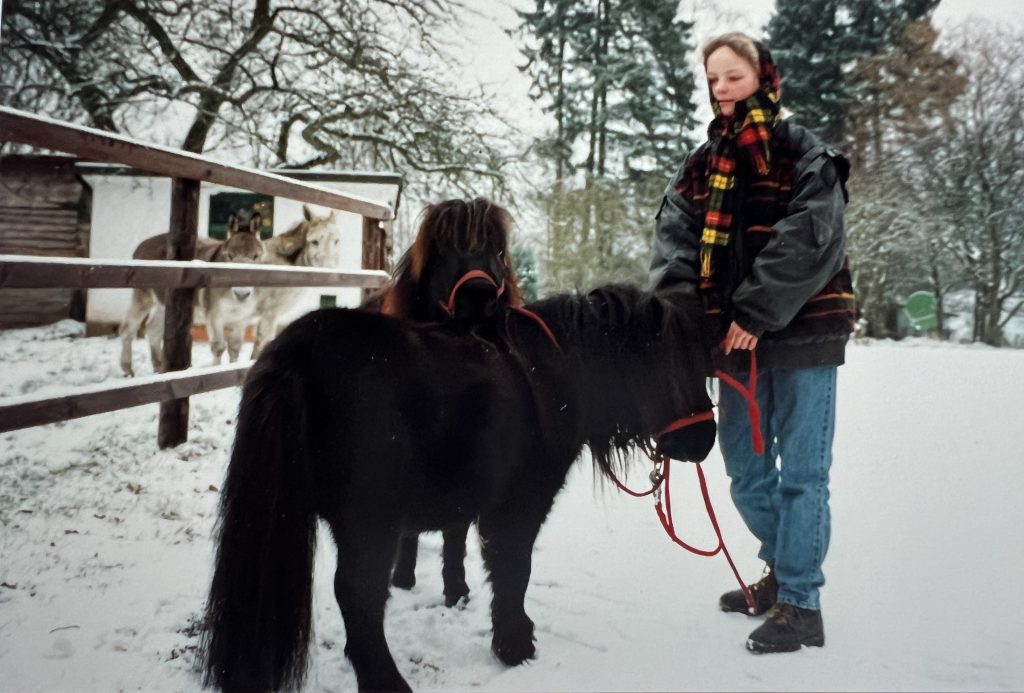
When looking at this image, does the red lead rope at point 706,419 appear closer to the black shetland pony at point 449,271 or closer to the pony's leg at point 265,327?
the black shetland pony at point 449,271

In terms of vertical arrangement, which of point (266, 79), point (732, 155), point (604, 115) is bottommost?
point (732, 155)

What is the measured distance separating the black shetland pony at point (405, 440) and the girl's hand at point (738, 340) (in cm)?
9

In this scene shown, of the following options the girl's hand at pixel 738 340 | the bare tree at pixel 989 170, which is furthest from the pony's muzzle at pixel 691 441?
the bare tree at pixel 989 170

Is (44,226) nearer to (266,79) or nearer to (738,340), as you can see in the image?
(266,79)

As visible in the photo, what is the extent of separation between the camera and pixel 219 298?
214 inches

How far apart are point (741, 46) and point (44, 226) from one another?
672cm

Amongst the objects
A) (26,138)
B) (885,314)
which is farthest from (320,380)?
(885,314)

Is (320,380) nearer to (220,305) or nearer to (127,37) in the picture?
(220,305)

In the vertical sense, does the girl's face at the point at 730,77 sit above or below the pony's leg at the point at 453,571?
above

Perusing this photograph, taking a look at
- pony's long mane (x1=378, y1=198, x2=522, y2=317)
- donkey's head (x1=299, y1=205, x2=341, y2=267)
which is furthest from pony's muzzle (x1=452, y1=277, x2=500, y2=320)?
donkey's head (x1=299, y1=205, x2=341, y2=267)

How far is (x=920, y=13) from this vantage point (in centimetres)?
260

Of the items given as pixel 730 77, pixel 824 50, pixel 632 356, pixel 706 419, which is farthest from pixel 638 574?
pixel 824 50

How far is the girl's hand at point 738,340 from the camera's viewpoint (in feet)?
6.00

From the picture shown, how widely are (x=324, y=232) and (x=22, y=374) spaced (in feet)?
8.95
